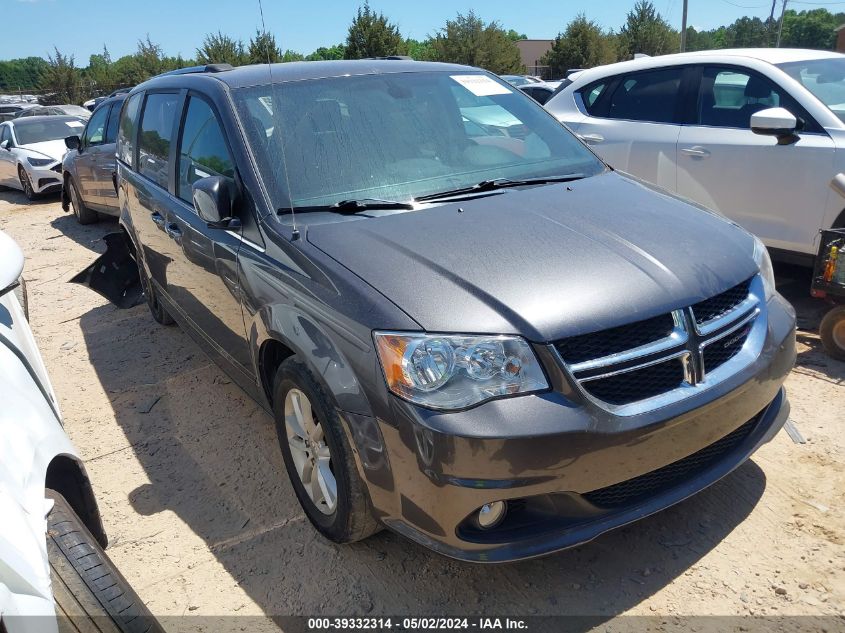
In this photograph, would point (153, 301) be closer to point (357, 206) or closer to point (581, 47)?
point (357, 206)

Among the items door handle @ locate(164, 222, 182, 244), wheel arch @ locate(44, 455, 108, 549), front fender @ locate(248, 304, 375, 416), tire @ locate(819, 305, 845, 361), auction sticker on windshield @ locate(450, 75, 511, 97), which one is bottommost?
tire @ locate(819, 305, 845, 361)

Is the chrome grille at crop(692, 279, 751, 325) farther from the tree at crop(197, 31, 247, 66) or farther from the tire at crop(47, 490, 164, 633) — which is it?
the tree at crop(197, 31, 247, 66)

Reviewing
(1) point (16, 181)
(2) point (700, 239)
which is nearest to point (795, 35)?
(1) point (16, 181)

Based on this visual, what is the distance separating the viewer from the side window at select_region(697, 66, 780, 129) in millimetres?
5066

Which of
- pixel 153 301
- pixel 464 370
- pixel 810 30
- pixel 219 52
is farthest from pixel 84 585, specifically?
pixel 810 30

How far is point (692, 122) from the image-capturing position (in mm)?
5504

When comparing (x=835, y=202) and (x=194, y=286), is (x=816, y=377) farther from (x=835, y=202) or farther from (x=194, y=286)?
(x=194, y=286)

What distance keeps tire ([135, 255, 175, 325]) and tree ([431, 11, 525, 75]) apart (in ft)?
117

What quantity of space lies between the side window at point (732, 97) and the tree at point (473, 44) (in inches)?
1378

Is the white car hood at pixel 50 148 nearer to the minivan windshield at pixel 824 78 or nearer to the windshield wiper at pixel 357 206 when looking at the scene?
the windshield wiper at pixel 357 206

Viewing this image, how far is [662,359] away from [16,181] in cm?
1470

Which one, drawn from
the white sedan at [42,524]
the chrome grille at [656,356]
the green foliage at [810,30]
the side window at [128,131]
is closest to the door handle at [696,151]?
the chrome grille at [656,356]

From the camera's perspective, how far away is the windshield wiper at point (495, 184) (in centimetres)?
311

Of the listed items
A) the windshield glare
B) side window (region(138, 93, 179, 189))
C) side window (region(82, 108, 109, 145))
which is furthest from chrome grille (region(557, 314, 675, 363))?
the windshield glare
